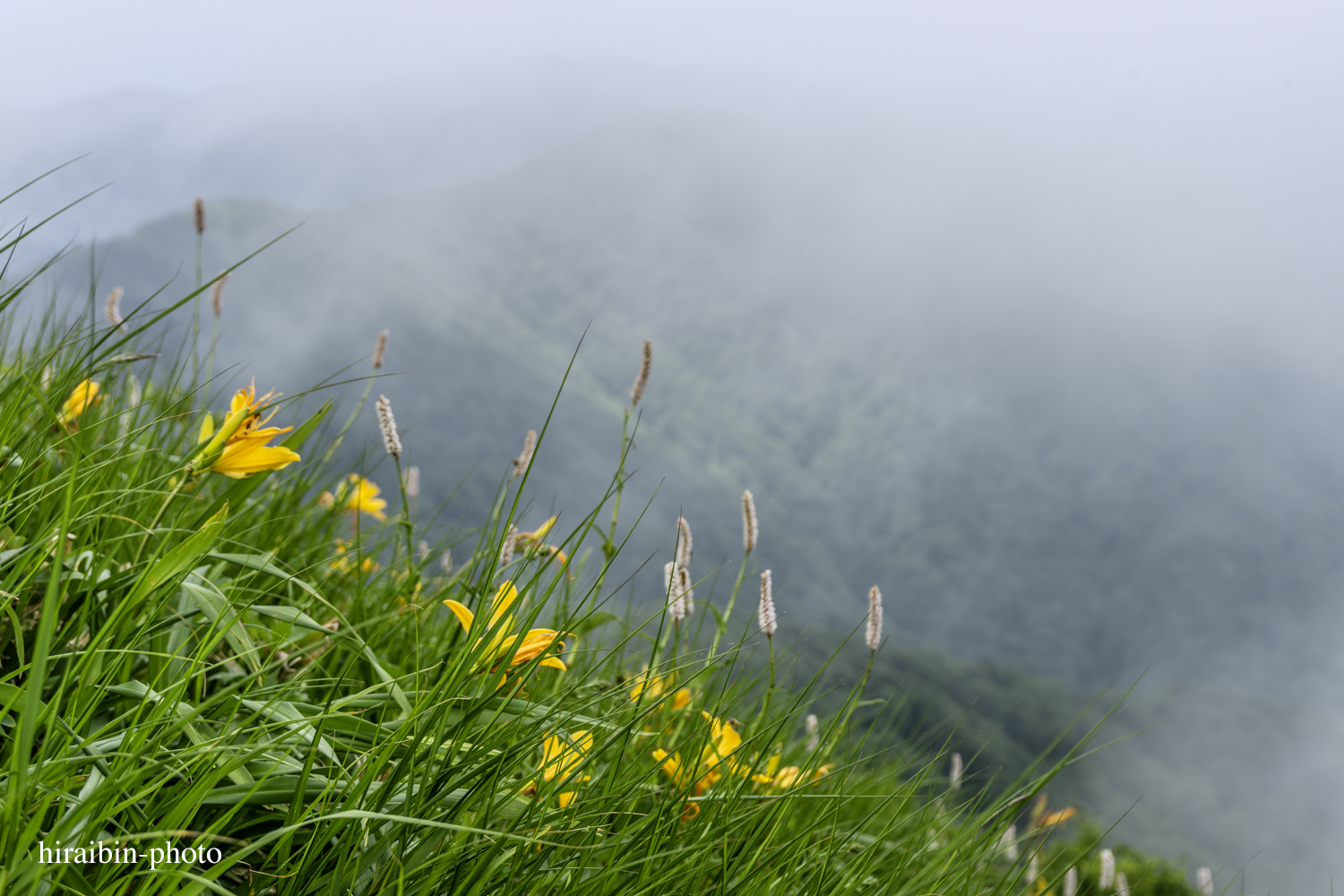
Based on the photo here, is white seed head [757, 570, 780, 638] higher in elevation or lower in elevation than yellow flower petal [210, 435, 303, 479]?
lower

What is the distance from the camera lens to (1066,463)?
11419cm

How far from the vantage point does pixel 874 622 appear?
4.88 feet

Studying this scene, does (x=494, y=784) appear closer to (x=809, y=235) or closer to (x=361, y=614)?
(x=361, y=614)

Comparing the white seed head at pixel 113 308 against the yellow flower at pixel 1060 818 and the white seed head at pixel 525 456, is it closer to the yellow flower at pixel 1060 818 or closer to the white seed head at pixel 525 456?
the white seed head at pixel 525 456

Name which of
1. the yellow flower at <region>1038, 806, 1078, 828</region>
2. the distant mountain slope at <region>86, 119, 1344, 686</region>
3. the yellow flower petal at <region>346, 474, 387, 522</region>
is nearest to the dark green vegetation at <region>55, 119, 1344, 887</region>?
the distant mountain slope at <region>86, 119, 1344, 686</region>

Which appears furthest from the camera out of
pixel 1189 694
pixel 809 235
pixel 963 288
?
pixel 809 235

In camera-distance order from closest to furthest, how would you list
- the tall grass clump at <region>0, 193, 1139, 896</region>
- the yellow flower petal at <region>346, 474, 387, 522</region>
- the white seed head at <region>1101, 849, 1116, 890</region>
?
the tall grass clump at <region>0, 193, 1139, 896</region> → the white seed head at <region>1101, 849, 1116, 890</region> → the yellow flower petal at <region>346, 474, 387, 522</region>

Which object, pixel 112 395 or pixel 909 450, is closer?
pixel 112 395

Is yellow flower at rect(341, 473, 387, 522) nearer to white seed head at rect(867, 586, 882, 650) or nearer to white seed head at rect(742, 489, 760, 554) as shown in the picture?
white seed head at rect(742, 489, 760, 554)

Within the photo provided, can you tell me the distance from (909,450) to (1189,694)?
216 ft

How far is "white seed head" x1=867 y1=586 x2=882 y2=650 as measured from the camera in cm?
144

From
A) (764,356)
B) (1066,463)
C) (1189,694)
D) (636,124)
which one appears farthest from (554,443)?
(636,124)

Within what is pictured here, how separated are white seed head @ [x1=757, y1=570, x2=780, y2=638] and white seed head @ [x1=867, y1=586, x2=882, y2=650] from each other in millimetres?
194

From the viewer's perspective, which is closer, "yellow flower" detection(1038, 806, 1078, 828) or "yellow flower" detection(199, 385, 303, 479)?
"yellow flower" detection(1038, 806, 1078, 828)
